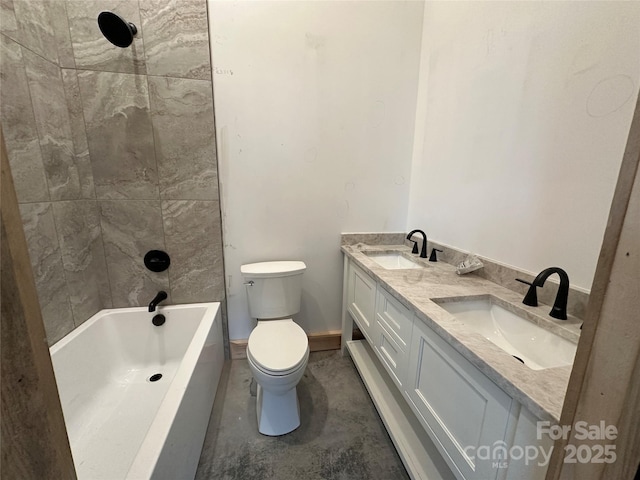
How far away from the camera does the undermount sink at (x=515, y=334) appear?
86 cm

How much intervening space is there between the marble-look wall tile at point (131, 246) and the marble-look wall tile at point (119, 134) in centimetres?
7

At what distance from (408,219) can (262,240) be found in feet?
3.67

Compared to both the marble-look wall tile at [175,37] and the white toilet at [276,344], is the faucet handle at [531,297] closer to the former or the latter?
the white toilet at [276,344]

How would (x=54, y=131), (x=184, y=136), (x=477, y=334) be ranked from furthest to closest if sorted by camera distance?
(x=184, y=136)
(x=54, y=131)
(x=477, y=334)

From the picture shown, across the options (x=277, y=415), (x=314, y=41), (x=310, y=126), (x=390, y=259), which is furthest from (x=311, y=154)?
(x=277, y=415)

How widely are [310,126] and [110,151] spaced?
1220 mm

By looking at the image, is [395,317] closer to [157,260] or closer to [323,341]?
[323,341]

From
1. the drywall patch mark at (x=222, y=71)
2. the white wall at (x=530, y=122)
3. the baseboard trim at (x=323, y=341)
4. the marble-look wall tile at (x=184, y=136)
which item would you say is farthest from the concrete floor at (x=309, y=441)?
the drywall patch mark at (x=222, y=71)

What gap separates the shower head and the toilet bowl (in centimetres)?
A: 173

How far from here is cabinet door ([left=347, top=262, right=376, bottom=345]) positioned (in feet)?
4.94

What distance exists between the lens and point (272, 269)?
5.65 ft

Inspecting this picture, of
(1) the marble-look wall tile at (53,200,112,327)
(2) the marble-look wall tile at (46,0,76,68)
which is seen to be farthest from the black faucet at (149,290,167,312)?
(2) the marble-look wall tile at (46,0,76,68)

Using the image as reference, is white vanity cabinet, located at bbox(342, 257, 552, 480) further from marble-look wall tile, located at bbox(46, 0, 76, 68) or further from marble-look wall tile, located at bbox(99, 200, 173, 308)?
marble-look wall tile, located at bbox(46, 0, 76, 68)

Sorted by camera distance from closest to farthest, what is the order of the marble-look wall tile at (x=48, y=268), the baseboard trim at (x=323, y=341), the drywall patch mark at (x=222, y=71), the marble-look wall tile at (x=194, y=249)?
the marble-look wall tile at (x=48, y=268) → the drywall patch mark at (x=222, y=71) → the marble-look wall tile at (x=194, y=249) → the baseboard trim at (x=323, y=341)
